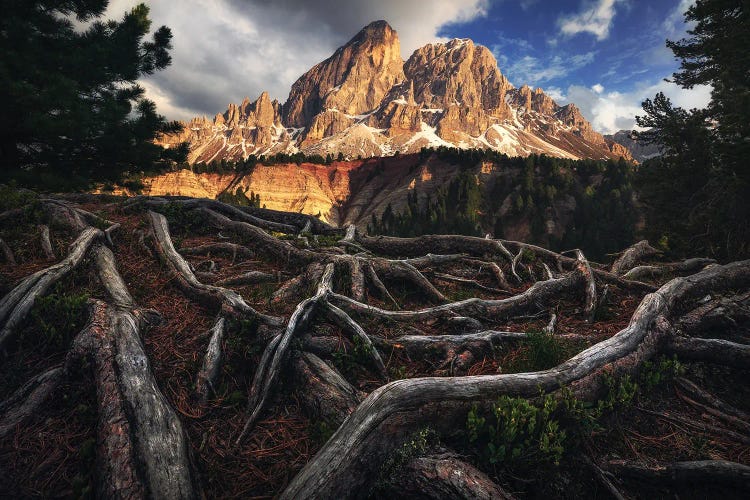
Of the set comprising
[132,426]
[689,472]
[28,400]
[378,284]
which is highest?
[378,284]

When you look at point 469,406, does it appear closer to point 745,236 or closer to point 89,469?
point 89,469

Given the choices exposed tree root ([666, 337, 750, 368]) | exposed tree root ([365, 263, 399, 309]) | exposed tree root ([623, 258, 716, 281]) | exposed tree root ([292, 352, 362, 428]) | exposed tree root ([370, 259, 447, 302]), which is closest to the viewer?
exposed tree root ([292, 352, 362, 428])

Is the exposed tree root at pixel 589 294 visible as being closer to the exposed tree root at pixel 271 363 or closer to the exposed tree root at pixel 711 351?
the exposed tree root at pixel 711 351

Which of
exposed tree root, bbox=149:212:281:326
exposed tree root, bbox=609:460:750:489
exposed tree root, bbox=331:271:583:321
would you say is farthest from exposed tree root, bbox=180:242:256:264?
exposed tree root, bbox=609:460:750:489

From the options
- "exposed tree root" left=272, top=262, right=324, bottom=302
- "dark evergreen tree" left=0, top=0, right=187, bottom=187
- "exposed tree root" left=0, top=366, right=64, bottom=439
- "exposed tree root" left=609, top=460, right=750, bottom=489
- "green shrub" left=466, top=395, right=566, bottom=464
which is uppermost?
"dark evergreen tree" left=0, top=0, right=187, bottom=187

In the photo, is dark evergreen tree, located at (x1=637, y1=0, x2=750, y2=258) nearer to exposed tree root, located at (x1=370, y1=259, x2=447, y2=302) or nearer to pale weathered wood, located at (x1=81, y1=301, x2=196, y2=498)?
exposed tree root, located at (x1=370, y1=259, x2=447, y2=302)

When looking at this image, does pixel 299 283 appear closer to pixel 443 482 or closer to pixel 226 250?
pixel 226 250

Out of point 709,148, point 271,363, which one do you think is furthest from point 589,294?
point 709,148

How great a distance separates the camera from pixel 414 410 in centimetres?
297

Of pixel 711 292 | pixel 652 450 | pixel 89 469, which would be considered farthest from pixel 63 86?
pixel 711 292

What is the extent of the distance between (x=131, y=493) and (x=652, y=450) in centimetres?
470

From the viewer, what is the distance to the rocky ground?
277 cm

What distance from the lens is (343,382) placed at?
12.4 feet

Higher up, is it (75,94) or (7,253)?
(75,94)
